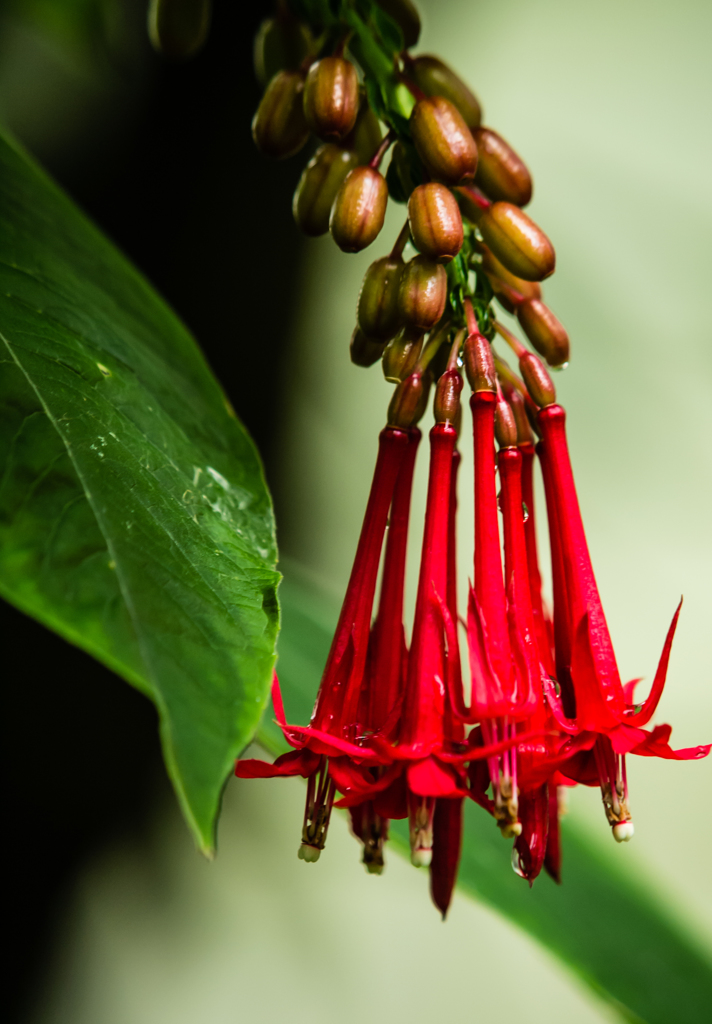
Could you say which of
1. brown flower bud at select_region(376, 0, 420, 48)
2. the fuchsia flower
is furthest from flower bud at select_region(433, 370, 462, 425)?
brown flower bud at select_region(376, 0, 420, 48)

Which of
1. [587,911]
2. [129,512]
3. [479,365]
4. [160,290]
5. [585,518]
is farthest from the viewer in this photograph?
[585,518]

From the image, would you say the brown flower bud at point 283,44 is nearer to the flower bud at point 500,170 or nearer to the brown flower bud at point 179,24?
the brown flower bud at point 179,24

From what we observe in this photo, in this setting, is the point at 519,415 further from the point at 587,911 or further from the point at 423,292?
the point at 587,911

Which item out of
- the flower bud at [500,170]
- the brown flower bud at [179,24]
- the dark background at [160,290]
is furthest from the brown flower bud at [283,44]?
the dark background at [160,290]

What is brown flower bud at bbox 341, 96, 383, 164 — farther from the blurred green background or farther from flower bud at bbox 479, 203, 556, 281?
the blurred green background

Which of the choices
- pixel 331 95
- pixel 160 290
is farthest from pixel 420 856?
pixel 160 290

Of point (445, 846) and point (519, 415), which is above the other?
point (519, 415)

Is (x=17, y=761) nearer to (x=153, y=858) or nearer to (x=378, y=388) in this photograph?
(x=153, y=858)
